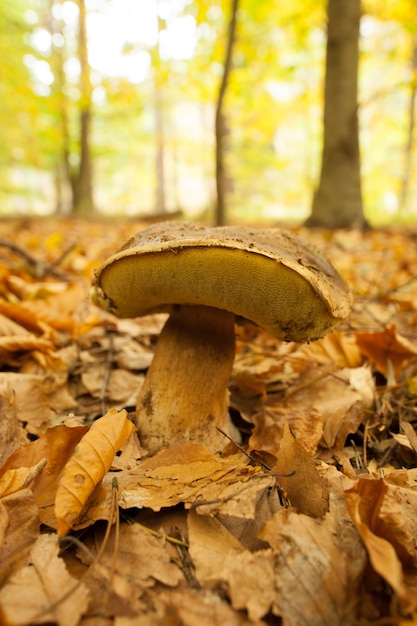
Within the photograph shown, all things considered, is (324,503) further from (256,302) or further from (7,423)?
(7,423)

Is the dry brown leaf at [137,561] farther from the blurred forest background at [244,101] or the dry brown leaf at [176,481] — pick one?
the blurred forest background at [244,101]

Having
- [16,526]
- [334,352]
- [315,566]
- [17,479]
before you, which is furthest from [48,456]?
[334,352]

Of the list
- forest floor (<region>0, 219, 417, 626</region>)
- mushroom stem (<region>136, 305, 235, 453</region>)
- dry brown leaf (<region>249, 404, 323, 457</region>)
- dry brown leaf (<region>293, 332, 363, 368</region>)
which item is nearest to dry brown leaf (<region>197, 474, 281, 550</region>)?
forest floor (<region>0, 219, 417, 626</region>)

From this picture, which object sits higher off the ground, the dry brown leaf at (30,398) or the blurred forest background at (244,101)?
the blurred forest background at (244,101)

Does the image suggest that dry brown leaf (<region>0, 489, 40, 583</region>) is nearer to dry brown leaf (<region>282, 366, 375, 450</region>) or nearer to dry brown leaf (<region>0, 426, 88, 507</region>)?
dry brown leaf (<region>0, 426, 88, 507</region>)

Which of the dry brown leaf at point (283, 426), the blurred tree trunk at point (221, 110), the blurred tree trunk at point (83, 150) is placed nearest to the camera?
the dry brown leaf at point (283, 426)

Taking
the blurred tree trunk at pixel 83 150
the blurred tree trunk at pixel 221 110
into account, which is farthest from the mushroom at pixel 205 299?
the blurred tree trunk at pixel 83 150
